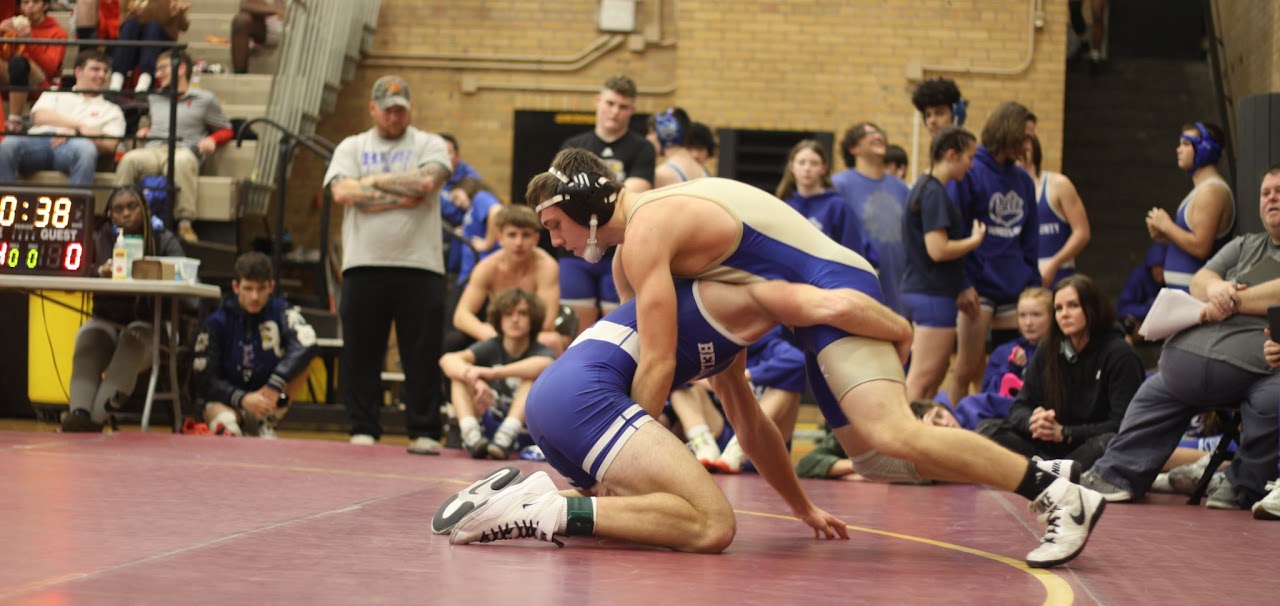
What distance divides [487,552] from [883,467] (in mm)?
1140

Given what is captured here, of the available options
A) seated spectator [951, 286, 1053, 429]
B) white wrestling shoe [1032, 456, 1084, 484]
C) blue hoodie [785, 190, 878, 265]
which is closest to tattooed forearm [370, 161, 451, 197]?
blue hoodie [785, 190, 878, 265]

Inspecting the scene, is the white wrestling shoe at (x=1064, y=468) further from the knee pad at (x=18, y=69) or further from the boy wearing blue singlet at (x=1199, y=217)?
the knee pad at (x=18, y=69)

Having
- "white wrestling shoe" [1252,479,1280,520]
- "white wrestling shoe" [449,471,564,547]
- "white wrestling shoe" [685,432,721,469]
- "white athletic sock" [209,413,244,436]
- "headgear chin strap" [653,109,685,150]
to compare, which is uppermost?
"headgear chin strap" [653,109,685,150]

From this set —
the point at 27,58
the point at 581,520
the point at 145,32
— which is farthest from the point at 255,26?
the point at 581,520

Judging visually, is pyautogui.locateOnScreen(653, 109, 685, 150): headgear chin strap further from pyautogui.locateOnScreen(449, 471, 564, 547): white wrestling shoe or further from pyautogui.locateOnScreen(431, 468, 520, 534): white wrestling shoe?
pyautogui.locateOnScreen(449, 471, 564, 547): white wrestling shoe

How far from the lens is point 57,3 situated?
48.6 ft

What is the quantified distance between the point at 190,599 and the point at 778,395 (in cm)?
470

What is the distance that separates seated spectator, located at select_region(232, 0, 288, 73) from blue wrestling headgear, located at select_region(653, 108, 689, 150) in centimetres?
663

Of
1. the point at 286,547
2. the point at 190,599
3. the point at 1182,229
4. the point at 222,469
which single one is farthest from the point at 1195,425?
the point at 190,599

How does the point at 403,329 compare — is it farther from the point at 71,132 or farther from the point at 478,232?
the point at 71,132

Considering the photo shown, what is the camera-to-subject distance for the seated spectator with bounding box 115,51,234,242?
11570 millimetres

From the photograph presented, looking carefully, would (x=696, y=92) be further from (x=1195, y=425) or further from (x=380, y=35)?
(x=1195, y=425)

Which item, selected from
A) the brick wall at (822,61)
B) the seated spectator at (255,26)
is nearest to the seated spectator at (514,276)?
the seated spectator at (255,26)

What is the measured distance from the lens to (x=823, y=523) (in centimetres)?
466
